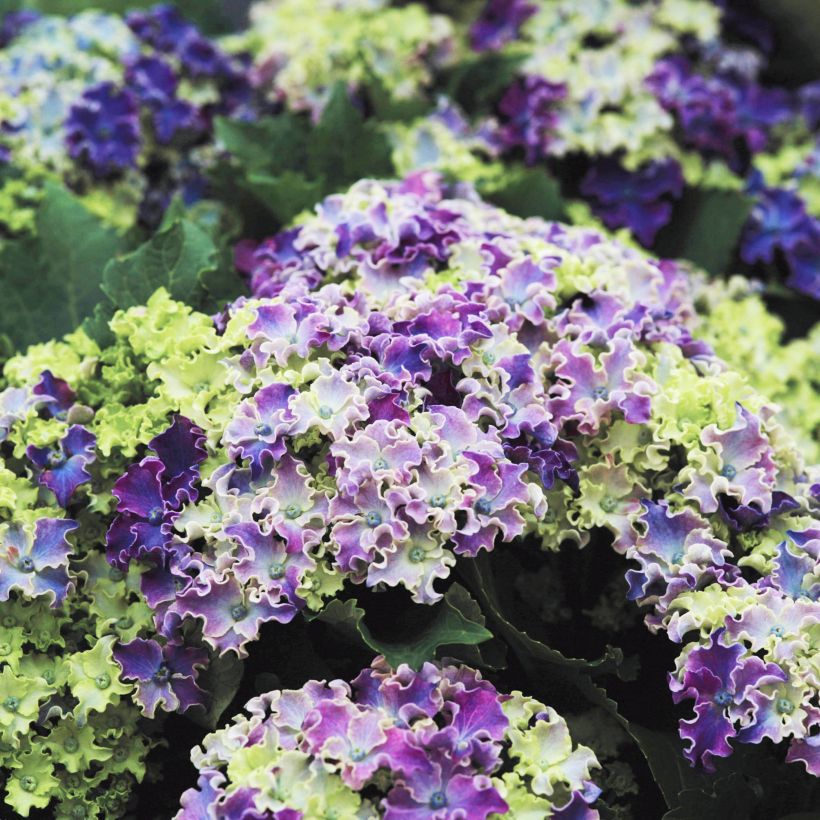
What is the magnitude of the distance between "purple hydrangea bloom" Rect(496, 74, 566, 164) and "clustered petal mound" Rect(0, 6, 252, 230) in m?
0.73

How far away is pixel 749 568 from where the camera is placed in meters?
1.69

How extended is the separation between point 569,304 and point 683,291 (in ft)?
1.23

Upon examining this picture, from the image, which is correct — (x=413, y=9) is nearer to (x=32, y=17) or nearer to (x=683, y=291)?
(x=32, y=17)

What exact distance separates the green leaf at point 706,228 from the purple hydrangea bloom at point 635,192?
76mm

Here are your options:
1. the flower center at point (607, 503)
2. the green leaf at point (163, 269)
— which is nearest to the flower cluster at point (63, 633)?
the green leaf at point (163, 269)

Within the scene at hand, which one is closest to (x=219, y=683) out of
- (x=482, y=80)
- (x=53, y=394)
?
(x=53, y=394)

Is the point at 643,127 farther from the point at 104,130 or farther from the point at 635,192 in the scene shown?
the point at 104,130

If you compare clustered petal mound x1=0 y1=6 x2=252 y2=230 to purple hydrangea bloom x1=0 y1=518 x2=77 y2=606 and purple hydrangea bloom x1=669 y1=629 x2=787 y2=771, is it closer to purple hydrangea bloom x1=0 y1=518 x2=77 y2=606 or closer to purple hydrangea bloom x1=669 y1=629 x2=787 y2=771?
purple hydrangea bloom x1=0 y1=518 x2=77 y2=606

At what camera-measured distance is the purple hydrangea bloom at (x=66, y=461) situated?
5.42ft

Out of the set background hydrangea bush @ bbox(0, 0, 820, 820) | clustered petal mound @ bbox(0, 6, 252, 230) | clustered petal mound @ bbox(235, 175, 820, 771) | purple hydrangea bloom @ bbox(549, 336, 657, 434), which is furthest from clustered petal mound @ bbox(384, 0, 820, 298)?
purple hydrangea bloom @ bbox(549, 336, 657, 434)

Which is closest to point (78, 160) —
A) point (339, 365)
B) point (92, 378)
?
point (92, 378)

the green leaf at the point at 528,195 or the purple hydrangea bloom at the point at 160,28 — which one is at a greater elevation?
the green leaf at the point at 528,195

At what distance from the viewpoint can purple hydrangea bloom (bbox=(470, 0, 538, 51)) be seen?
311 cm

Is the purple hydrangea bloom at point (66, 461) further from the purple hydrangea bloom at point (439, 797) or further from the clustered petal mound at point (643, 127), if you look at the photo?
the clustered petal mound at point (643, 127)
